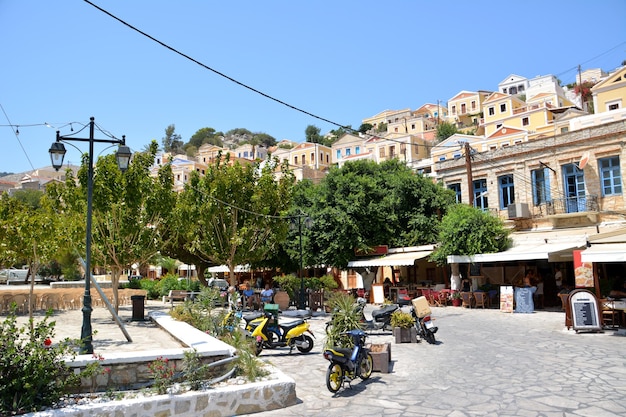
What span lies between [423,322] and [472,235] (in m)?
10.4

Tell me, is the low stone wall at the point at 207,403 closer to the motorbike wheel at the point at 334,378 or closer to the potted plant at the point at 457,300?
the motorbike wheel at the point at 334,378

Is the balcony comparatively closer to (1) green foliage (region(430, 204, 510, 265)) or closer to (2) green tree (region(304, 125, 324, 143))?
(1) green foliage (region(430, 204, 510, 265))

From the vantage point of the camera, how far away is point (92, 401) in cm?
585

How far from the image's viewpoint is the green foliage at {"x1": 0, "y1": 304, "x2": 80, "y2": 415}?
5391mm

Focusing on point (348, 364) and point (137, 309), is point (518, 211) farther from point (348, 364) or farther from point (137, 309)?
point (348, 364)

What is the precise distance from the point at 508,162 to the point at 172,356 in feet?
82.0

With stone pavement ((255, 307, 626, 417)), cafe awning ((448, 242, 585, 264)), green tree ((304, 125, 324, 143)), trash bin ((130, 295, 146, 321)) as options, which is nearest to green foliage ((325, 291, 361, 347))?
stone pavement ((255, 307, 626, 417))

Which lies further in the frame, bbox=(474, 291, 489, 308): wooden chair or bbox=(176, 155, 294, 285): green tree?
bbox=(474, 291, 489, 308): wooden chair

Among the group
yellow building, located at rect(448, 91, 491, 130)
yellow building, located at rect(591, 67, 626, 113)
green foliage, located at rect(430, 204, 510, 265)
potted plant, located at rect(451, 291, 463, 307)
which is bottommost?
potted plant, located at rect(451, 291, 463, 307)

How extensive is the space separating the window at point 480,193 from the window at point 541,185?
3.15 metres

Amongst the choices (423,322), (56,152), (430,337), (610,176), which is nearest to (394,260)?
(610,176)

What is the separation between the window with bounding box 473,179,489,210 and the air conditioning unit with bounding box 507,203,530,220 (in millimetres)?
3538

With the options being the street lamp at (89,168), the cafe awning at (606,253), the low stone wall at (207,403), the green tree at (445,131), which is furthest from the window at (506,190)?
the green tree at (445,131)

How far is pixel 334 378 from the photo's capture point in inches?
288
